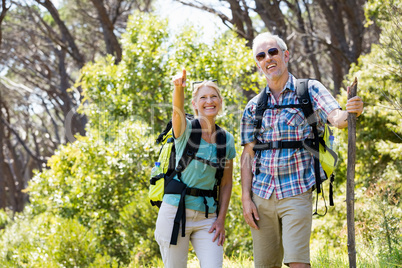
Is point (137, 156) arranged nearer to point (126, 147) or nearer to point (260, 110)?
point (126, 147)

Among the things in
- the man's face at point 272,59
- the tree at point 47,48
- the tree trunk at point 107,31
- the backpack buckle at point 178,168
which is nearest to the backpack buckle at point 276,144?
the man's face at point 272,59

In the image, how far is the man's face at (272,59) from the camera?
3.04 meters

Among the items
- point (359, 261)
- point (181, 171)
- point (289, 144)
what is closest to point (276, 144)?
point (289, 144)

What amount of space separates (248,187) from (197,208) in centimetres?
37

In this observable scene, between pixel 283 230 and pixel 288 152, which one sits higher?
pixel 288 152

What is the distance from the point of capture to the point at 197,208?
123 inches

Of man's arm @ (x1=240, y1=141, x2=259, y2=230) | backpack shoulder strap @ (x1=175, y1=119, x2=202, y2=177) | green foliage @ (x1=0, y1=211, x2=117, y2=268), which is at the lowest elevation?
green foliage @ (x1=0, y1=211, x2=117, y2=268)

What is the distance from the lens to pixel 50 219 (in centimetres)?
762

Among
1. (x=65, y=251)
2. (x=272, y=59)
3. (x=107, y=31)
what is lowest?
(x=65, y=251)

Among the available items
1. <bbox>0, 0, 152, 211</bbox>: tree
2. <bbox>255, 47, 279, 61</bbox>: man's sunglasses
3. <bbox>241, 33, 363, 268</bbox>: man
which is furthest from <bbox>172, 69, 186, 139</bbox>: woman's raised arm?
<bbox>0, 0, 152, 211</bbox>: tree

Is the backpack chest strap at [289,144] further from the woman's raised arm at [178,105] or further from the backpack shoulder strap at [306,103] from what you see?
the woman's raised arm at [178,105]

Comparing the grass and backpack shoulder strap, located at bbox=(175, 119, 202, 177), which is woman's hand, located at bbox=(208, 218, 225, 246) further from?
the grass

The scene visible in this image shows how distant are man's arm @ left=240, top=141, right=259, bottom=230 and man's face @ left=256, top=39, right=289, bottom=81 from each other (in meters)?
0.49

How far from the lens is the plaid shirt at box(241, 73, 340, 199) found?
290 centimetres
